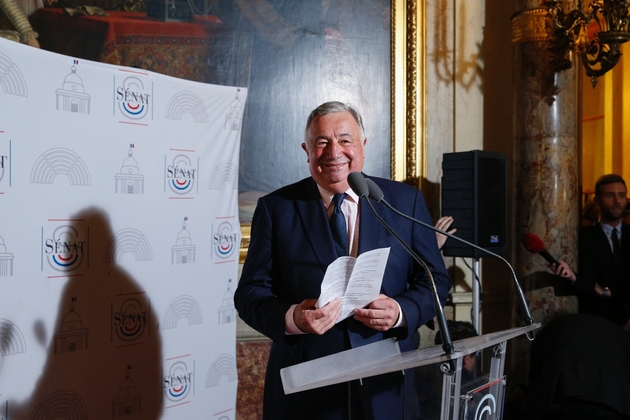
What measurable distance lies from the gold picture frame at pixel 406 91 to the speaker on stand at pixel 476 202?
0.53 m

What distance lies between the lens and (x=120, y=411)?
10.3ft

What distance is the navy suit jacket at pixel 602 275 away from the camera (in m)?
4.71

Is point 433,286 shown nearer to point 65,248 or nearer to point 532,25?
point 65,248

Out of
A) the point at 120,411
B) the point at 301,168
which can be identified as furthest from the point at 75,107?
the point at 301,168

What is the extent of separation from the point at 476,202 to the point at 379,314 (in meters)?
2.56

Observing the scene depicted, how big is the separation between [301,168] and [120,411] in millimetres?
2332

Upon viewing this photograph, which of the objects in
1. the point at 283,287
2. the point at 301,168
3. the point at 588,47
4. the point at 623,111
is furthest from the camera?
the point at 623,111

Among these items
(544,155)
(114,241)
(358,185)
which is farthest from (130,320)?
(544,155)

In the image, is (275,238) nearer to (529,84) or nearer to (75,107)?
(75,107)

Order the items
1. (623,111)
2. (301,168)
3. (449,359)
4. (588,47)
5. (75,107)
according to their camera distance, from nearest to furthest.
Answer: (449,359) < (75,107) < (588,47) < (301,168) < (623,111)

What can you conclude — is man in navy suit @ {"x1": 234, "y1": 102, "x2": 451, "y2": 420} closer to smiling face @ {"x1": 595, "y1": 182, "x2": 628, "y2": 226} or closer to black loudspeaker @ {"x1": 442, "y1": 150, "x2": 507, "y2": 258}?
black loudspeaker @ {"x1": 442, "y1": 150, "x2": 507, "y2": 258}

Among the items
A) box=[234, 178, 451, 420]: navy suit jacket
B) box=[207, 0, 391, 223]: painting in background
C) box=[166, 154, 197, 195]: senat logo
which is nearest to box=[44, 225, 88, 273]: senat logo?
box=[166, 154, 197, 195]: senat logo

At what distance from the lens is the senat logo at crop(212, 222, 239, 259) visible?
3.68 m

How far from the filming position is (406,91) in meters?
5.07
